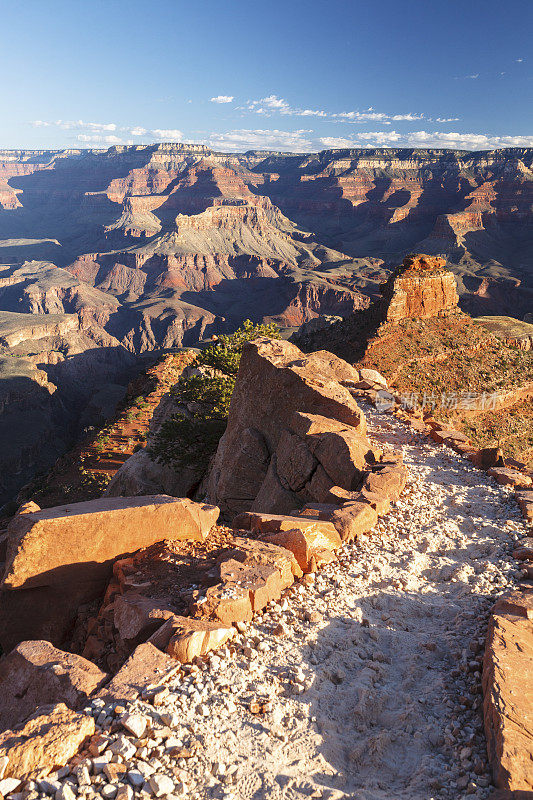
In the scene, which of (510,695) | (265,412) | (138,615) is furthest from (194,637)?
(265,412)

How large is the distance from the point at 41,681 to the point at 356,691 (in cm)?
487

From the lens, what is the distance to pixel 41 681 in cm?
716

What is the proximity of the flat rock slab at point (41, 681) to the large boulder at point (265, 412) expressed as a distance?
387 inches

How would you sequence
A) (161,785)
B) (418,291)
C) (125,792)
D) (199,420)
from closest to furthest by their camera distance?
(125,792) → (161,785) → (199,420) → (418,291)

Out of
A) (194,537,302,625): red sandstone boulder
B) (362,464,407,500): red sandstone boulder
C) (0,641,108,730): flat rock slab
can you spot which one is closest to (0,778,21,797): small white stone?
(0,641,108,730): flat rock slab

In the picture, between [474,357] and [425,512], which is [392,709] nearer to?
[425,512]

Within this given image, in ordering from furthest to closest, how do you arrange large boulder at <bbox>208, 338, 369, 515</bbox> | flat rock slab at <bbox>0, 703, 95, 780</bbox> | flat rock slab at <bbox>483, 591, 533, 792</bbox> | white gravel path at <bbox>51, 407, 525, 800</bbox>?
large boulder at <bbox>208, 338, 369, 515</bbox> < white gravel path at <bbox>51, 407, 525, 800</bbox> < flat rock slab at <bbox>483, 591, 533, 792</bbox> < flat rock slab at <bbox>0, 703, 95, 780</bbox>

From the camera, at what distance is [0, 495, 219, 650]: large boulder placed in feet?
32.1

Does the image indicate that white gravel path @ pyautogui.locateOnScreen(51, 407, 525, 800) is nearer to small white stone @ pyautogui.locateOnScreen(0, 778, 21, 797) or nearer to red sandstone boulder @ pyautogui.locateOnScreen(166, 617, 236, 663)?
red sandstone boulder @ pyautogui.locateOnScreen(166, 617, 236, 663)

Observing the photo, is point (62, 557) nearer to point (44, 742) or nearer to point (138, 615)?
point (138, 615)

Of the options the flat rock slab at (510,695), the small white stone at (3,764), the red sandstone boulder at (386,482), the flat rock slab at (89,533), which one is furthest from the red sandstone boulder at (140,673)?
the red sandstone boulder at (386,482)

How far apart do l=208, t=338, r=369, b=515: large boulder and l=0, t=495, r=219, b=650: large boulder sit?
6612 millimetres

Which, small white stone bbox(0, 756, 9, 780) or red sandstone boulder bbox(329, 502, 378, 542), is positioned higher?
small white stone bbox(0, 756, 9, 780)

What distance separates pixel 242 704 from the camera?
21.9 ft
